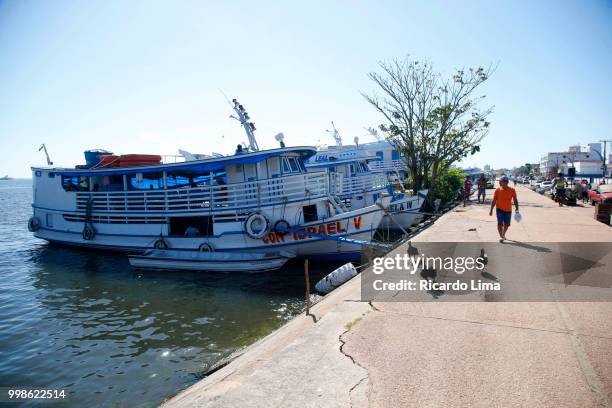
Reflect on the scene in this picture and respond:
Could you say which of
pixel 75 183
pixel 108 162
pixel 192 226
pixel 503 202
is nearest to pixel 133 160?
pixel 108 162

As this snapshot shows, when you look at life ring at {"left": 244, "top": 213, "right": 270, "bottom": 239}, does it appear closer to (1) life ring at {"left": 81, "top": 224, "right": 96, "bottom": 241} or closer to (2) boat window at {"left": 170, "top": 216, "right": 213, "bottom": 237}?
(2) boat window at {"left": 170, "top": 216, "right": 213, "bottom": 237}

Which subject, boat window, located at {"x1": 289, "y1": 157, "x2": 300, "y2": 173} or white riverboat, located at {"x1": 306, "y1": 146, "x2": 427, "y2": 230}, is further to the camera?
white riverboat, located at {"x1": 306, "y1": 146, "x2": 427, "y2": 230}

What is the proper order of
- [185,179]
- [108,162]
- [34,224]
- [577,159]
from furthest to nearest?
[577,159], [34,224], [108,162], [185,179]

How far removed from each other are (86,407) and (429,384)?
5.51 metres

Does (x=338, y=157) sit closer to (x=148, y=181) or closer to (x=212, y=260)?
(x=148, y=181)

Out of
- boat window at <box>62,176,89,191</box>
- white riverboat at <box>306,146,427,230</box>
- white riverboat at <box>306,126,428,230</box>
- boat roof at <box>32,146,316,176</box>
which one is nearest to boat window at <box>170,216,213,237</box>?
boat roof at <box>32,146,316,176</box>

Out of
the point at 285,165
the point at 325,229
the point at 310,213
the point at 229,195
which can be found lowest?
the point at 325,229

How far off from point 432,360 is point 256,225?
32.4 ft

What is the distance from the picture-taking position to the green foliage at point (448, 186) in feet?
86.5

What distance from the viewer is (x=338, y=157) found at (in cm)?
2523

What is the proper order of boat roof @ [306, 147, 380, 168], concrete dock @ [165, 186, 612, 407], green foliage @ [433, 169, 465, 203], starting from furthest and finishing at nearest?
green foliage @ [433, 169, 465, 203]
boat roof @ [306, 147, 380, 168]
concrete dock @ [165, 186, 612, 407]

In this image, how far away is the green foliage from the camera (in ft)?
86.5

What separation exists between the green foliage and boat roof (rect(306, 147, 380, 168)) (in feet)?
18.6

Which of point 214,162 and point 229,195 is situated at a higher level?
point 214,162
